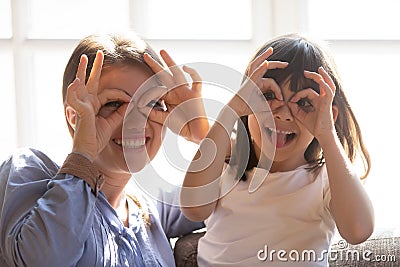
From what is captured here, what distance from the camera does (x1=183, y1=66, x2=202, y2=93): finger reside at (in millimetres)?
1291

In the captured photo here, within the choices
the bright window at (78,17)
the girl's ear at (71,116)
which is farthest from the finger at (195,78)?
the bright window at (78,17)

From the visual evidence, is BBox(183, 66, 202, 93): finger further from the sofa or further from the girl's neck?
the sofa

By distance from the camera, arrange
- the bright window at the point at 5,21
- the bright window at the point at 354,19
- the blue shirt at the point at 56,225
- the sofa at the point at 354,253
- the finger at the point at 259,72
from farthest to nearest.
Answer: the bright window at the point at 354,19
the bright window at the point at 5,21
the sofa at the point at 354,253
the finger at the point at 259,72
the blue shirt at the point at 56,225

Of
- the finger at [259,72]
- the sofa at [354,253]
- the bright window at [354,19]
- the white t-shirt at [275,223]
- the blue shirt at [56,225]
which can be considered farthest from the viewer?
the bright window at [354,19]

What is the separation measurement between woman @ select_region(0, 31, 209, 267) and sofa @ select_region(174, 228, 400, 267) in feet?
0.21

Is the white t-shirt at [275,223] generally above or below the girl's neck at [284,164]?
below

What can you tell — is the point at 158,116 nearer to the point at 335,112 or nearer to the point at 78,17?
the point at 335,112

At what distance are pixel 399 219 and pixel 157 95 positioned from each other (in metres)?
1.01

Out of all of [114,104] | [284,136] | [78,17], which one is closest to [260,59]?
[284,136]

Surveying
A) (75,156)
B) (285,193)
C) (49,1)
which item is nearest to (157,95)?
(75,156)

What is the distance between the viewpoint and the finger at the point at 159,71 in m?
1.29

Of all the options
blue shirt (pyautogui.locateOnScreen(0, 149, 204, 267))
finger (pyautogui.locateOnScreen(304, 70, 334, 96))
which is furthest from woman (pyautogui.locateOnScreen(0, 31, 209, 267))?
finger (pyautogui.locateOnScreen(304, 70, 334, 96))

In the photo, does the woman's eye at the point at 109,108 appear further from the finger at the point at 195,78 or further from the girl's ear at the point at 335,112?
the girl's ear at the point at 335,112

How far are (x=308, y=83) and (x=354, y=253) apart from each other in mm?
383
